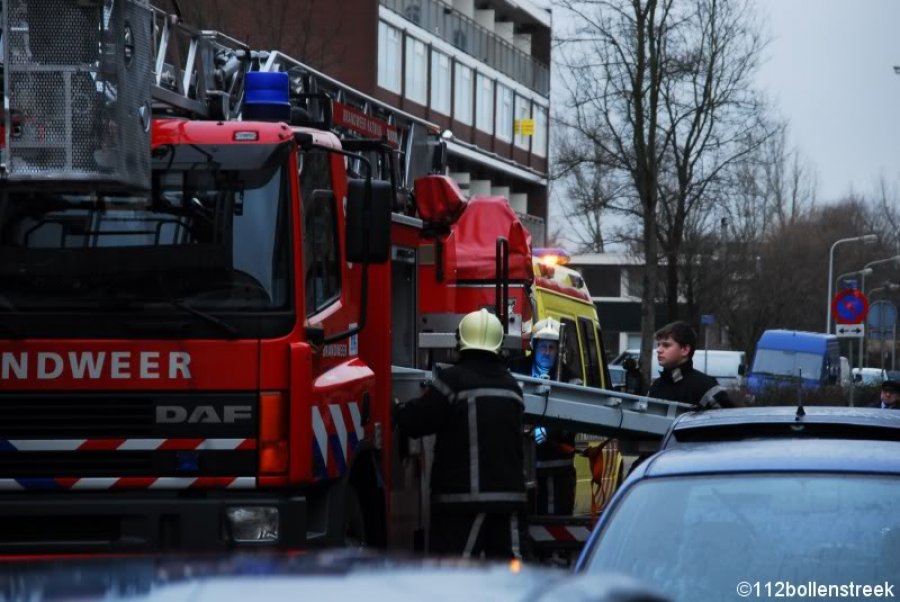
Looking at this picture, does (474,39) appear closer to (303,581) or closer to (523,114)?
(523,114)

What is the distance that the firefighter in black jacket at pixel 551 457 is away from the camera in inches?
495

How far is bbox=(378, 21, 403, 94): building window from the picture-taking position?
Answer: 48.1 metres

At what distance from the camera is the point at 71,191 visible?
7.96m

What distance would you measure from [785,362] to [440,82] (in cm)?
1755

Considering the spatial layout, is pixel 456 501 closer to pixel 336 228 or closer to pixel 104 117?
pixel 336 228

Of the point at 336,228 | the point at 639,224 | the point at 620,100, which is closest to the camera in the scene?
the point at 336,228

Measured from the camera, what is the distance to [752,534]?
5.01 metres

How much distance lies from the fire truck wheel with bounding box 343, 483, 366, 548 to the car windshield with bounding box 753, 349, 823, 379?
33918 millimetres

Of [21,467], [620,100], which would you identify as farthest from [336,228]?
[620,100]

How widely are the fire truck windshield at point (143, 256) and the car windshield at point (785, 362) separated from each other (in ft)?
115

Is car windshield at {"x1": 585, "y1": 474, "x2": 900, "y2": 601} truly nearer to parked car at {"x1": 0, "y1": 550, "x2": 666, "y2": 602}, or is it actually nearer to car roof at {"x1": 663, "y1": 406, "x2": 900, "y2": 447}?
car roof at {"x1": 663, "y1": 406, "x2": 900, "y2": 447}

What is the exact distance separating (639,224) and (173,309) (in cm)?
3191

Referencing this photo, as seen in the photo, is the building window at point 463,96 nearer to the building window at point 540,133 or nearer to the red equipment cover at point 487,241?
the building window at point 540,133

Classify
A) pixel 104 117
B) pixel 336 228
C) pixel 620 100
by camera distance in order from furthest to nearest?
pixel 620 100
pixel 336 228
pixel 104 117
